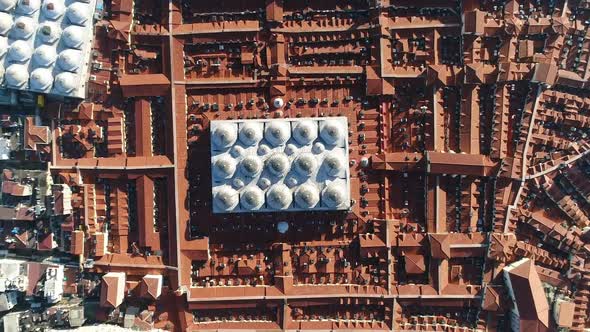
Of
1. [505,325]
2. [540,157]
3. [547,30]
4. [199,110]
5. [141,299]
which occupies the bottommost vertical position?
[505,325]

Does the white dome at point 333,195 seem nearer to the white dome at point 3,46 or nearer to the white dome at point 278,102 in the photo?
the white dome at point 278,102

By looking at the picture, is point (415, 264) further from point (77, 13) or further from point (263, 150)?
point (77, 13)

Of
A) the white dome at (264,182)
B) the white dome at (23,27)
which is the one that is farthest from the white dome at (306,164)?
the white dome at (23,27)

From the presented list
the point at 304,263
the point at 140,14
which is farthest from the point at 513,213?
the point at 140,14

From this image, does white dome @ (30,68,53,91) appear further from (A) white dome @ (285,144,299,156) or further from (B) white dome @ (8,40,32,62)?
(A) white dome @ (285,144,299,156)

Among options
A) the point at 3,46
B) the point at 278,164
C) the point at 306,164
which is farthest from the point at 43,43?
the point at 306,164

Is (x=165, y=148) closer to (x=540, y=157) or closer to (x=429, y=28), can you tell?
(x=429, y=28)
